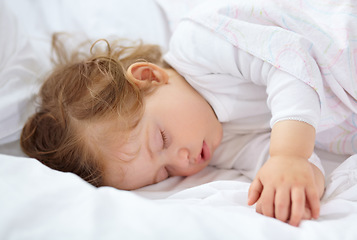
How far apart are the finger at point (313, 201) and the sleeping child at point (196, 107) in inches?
3.4

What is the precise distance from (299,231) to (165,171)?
1.47 feet

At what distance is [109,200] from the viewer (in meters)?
0.63

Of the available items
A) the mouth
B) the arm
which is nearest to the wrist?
the arm

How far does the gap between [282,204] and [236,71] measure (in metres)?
0.39

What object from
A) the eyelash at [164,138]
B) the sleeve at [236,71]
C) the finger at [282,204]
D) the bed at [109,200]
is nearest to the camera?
the bed at [109,200]

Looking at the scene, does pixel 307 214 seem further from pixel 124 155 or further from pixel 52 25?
pixel 52 25

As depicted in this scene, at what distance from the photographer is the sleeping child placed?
2.75ft

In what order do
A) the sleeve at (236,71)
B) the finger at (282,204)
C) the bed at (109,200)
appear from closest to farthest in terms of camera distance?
the bed at (109,200) → the finger at (282,204) → the sleeve at (236,71)

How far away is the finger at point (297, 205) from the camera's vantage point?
0.64 metres

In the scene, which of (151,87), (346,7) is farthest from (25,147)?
(346,7)

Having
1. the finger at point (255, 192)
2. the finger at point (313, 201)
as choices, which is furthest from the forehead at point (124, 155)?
the finger at point (313, 201)

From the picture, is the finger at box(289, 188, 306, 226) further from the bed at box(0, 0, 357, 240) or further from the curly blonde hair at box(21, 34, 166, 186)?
the curly blonde hair at box(21, 34, 166, 186)

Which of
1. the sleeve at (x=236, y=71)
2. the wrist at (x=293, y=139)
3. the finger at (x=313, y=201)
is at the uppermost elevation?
the sleeve at (x=236, y=71)

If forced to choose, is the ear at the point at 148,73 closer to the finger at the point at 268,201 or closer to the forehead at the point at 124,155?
the forehead at the point at 124,155
